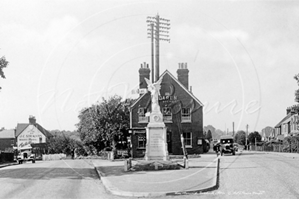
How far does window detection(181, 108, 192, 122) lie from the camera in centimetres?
4384

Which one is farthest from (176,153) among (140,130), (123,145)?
(123,145)

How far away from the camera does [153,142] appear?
2523 cm

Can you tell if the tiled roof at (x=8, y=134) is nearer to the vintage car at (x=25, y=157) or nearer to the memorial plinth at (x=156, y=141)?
the vintage car at (x=25, y=157)

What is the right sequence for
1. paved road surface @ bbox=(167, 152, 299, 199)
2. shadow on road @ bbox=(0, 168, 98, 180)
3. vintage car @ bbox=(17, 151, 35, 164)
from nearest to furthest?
paved road surface @ bbox=(167, 152, 299, 199)
shadow on road @ bbox=(0, 168, 98, 180)
vintage car @ bbox=(17, 151, 35, 164)

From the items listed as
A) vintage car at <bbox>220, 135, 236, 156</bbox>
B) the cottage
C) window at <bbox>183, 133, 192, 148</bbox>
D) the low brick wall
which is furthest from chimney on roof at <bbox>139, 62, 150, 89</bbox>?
the cottage

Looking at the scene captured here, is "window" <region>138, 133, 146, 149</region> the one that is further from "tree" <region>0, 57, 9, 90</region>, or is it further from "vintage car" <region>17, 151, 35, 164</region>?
"tree" <region>0, 57, 9, 90</region>

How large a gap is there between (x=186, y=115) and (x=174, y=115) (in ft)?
4.73

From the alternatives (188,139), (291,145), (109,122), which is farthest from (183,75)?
(291,145)

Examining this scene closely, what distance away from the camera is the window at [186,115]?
1726 inches

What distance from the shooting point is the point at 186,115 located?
4419 centimetres

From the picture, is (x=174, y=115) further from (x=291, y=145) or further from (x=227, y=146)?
(x=291, y=145)

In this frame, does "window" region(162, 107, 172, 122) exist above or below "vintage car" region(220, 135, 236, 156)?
above

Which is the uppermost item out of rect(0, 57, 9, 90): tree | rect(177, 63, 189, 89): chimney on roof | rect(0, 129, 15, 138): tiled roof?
rect(177, 63, 189, 89): chimney on roof

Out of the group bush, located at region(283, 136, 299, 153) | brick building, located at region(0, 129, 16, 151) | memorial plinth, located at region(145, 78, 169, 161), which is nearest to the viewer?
memorial plinth, located at region(145, 78, 169, 161)
